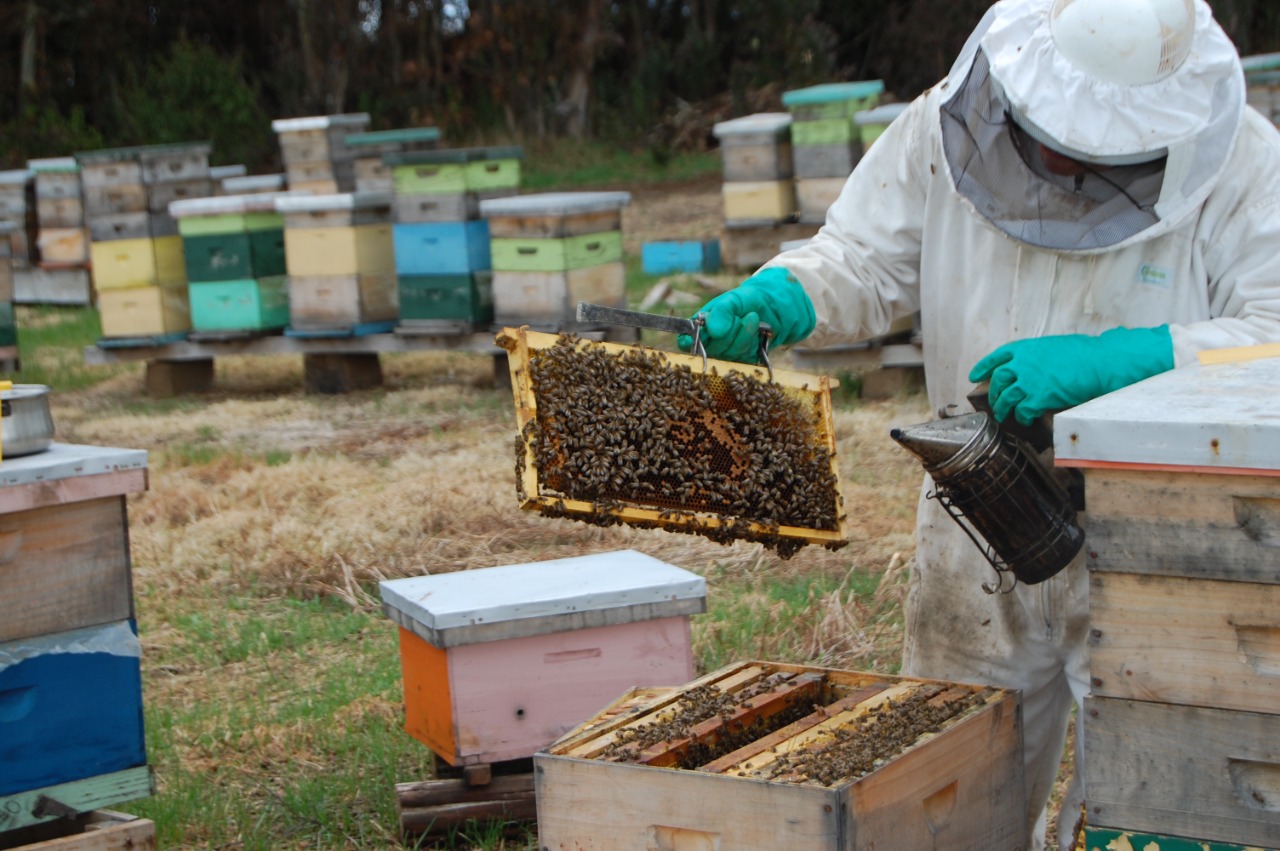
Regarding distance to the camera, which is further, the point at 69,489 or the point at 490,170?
the point at 490,170

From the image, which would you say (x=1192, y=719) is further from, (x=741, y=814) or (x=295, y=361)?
(x=295, y=361)

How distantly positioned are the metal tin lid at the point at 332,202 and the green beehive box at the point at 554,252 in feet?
2.49

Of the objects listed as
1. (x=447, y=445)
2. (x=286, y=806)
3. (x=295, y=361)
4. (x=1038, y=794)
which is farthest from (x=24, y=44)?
(x=1038, y=794)

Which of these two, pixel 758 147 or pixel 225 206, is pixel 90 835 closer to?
pixel 225 206

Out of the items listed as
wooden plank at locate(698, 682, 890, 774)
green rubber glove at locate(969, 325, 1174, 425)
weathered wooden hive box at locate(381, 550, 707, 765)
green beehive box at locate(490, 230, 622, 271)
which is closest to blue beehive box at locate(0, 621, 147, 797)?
weathered wooden hive box at locate(381, 550, 707, 765)

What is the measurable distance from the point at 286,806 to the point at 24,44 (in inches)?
714

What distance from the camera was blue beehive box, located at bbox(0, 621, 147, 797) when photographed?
2.62 meters

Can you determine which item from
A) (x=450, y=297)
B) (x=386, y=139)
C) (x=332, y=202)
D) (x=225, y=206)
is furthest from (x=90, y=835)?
(x=386, y=139)

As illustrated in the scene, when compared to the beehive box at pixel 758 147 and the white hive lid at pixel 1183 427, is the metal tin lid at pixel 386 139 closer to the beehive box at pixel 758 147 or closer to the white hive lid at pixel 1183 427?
the beehive box at pixel 758 147

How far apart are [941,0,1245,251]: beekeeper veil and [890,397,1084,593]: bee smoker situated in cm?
40

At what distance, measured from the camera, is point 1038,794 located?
2.91 meters

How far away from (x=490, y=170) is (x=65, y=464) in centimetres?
556

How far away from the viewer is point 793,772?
2.15 meters

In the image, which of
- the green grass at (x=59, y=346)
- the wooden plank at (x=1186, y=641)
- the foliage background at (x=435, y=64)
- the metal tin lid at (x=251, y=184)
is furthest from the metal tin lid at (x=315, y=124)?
the wooden plank at (x=1186, y=641)
